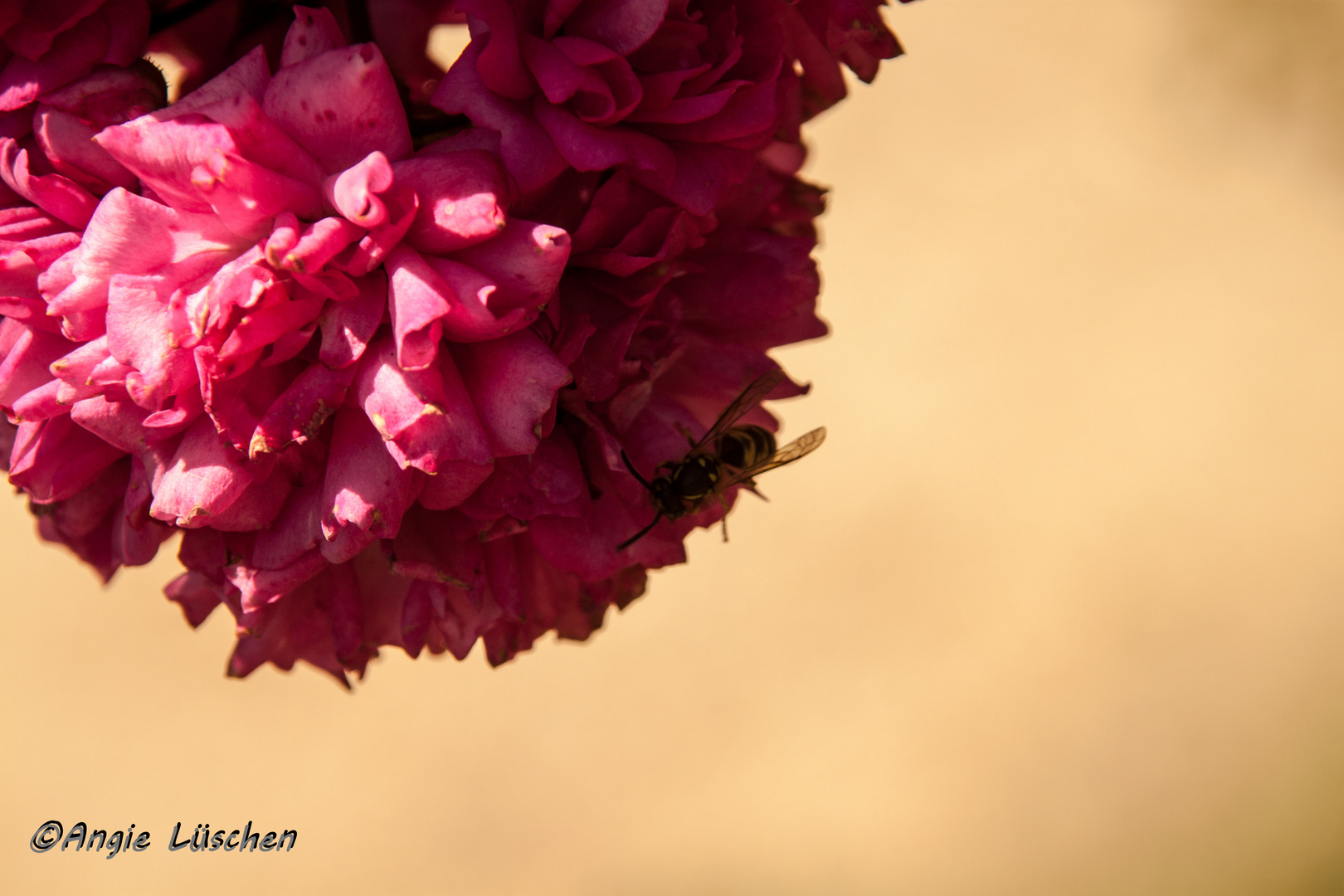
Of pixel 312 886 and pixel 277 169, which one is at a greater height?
pixel 277 169

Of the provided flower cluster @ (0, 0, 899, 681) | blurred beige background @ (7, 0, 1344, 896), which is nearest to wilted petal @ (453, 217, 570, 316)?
flower cluster @ (0, 0, 899, 681)

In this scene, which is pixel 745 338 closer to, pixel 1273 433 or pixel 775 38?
pixel 775 38

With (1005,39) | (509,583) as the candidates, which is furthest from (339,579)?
(1005,39)

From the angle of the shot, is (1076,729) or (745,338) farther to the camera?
(1076,729)

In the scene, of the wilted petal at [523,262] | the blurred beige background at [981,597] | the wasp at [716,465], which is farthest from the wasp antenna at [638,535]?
the blurred beige background at [981,597]

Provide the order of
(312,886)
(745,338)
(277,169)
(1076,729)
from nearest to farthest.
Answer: (277,169) < (745,338) < (312,886) < (1076,729)

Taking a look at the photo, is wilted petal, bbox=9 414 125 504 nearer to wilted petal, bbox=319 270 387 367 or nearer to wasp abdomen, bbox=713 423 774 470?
wilted petal, bbox=319 270 387 367

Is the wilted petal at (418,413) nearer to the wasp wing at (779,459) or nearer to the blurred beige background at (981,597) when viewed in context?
the wasp wing at (779,459)
